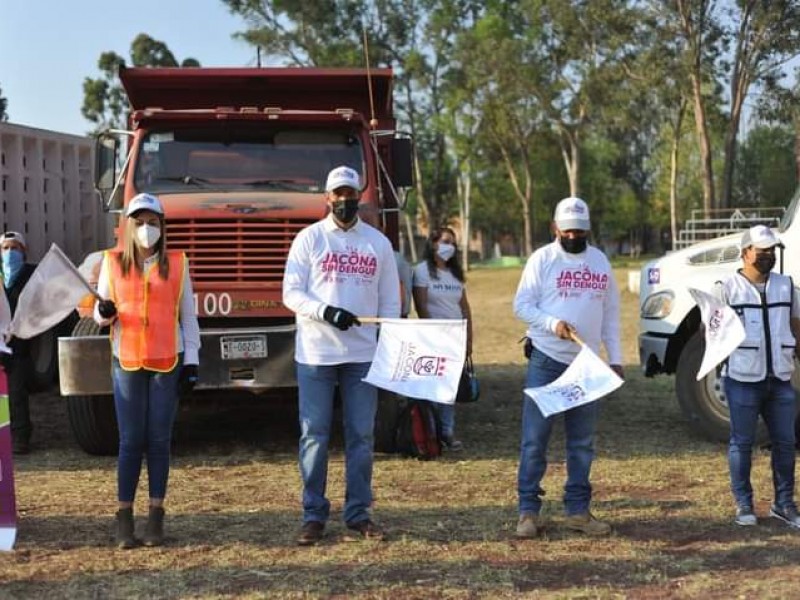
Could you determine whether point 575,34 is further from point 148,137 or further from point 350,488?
point 350,488

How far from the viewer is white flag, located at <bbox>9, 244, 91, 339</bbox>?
18.2 ft

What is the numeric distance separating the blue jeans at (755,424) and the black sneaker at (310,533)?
2416 mm

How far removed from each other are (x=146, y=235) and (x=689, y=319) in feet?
15.8

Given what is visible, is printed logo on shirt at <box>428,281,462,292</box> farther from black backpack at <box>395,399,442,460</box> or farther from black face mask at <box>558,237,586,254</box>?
black face mask at <box>558,237,586,254</box>

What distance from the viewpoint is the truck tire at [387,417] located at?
7.71m

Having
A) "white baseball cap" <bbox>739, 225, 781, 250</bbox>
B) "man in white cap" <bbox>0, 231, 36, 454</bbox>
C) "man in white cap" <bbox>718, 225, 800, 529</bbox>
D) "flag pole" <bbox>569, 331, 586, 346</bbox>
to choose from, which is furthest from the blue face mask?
"white baseball cap" <bbox>739, 225, 781, 250</bbox>

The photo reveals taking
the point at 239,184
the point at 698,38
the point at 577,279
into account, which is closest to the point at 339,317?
the point at 577,279

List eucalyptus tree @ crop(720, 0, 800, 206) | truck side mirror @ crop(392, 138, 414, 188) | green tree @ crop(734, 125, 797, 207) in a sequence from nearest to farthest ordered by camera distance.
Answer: truck side mirror @ crop(392, 138, 414, 188) < eucalyptus tree @ crop(720, 0, 800, 206) < green tree @ crop(734, 125, 797, 207)

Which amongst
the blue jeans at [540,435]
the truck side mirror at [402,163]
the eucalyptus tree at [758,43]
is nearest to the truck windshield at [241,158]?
the truck side mirror at [402,163]

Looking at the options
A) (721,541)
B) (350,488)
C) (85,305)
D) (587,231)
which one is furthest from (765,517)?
(85,305)

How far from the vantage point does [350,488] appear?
5.63m

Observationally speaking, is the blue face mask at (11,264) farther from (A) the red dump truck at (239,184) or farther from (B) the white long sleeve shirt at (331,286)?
(B) the white long sleeve shirt at (331,286)

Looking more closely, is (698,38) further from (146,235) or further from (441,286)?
(146,235)

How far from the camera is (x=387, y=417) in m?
7.74
